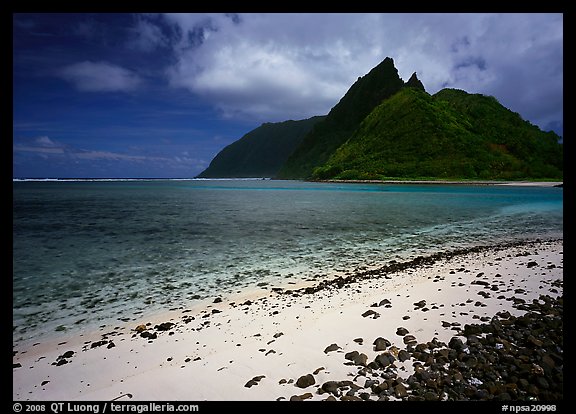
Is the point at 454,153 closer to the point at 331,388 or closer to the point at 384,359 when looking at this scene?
the point at 384,359

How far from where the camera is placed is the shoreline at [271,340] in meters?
5.57

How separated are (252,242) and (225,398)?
17.4 m

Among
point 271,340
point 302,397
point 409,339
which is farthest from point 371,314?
point 302,397

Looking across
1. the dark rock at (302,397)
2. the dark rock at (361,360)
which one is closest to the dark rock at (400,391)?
the dark rock at (361,360)

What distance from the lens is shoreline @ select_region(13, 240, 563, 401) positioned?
5.57 meters

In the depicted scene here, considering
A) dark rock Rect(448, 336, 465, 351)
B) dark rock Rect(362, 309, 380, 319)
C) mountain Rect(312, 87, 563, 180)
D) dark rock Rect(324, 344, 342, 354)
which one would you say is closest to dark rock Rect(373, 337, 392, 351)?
dark rock Rect(324, 344, 342, 354)

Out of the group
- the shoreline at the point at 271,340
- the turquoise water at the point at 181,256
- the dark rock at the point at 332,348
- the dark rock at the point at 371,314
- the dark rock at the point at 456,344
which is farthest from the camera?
the turquoise water at the point at 181,256

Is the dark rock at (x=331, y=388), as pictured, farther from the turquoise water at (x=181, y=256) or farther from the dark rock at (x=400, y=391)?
the turquoise water at (x=181, y=256)

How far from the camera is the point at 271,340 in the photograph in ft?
23.9

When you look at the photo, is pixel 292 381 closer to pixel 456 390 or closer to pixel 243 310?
pixel 456 390

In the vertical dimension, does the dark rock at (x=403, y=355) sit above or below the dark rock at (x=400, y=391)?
below

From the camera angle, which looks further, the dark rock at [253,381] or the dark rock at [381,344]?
the dark rock at [381,344]

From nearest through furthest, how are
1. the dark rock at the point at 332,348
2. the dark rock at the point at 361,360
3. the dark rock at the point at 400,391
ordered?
the dark rock at the point at 400,391, the dark rock at the point at 361,360, the dark rock at the point at 332,348
